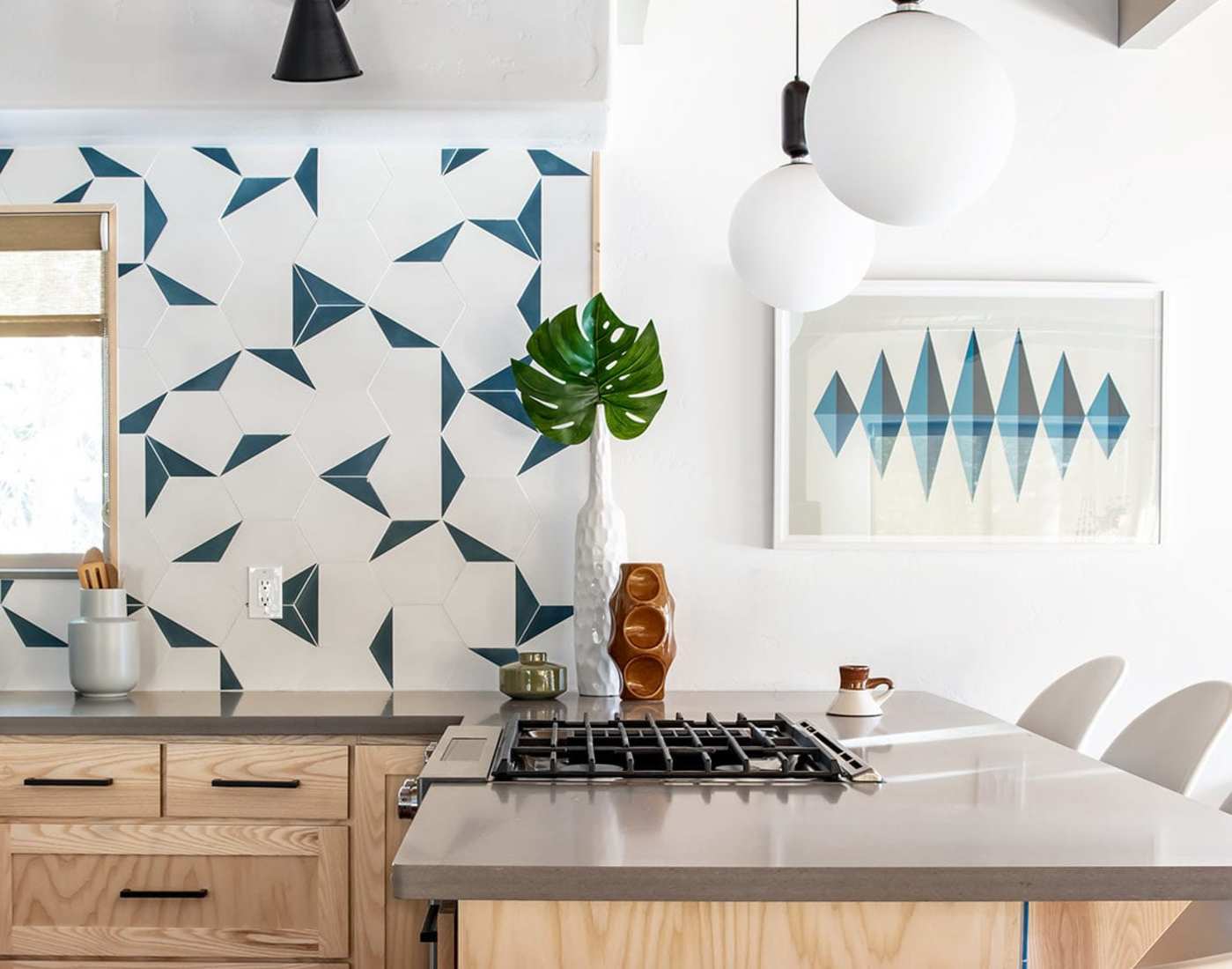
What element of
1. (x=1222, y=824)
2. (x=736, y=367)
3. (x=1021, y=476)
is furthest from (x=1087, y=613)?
(x=1222, y=824)

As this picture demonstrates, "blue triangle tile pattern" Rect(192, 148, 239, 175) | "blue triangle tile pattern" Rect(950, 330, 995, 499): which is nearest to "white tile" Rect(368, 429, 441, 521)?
"blue triangle tile pattern" Rect(192, 148, 239, 175)

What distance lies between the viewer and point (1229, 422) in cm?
289

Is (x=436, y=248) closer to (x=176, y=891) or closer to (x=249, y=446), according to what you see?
(x=249, y=446)

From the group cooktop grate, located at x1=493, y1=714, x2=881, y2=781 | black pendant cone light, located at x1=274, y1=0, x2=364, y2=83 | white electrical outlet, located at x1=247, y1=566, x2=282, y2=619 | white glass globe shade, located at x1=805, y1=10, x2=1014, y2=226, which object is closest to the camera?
white glass globe shade, located at x1=805, y1=10, x2=1014, y2=226

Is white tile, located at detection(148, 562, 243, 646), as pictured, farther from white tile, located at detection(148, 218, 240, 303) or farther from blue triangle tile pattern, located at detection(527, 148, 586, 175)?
blue triangle tile pattern, located at detection(527, 148, 586, 175)

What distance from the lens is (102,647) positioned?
2.62 metres

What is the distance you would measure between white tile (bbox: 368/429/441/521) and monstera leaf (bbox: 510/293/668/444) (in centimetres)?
29

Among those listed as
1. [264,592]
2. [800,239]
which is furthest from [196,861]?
[800,239]

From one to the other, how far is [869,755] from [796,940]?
0.61 m

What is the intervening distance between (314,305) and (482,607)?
0.79 metres

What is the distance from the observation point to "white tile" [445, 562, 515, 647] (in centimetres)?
281

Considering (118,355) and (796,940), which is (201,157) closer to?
(118,355)

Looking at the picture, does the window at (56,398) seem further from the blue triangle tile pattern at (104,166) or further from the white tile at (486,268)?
the white tile at (486,268)

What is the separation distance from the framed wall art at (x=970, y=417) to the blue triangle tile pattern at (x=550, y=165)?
1.93 feet
